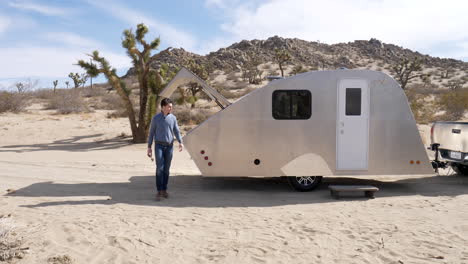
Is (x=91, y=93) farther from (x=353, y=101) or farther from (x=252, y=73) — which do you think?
(x=353, y=101)

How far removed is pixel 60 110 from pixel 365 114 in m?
24.5

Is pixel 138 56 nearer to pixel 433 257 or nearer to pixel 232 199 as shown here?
pixel 232 199

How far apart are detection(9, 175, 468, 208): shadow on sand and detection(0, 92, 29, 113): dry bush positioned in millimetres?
20855

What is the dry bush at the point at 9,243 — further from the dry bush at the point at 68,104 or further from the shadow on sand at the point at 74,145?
the dry bush at the point at 68,104

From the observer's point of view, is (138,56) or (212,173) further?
(138,56)

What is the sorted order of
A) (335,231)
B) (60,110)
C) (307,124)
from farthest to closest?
(60,110) < (307,124) < (335,231)

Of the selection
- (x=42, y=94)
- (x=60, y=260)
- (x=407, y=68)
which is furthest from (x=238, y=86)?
(x=60, y=260)

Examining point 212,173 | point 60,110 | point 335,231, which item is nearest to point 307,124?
point 212,173

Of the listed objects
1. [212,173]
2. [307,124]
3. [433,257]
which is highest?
[307,124]

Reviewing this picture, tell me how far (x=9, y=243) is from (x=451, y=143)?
9.00 m

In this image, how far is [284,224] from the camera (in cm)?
541

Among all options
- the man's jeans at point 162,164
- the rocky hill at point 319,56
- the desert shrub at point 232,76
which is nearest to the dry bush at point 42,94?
the rocky hill at point 319,56

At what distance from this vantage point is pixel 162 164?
6.77 metres

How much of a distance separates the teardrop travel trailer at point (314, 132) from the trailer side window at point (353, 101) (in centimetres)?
2
